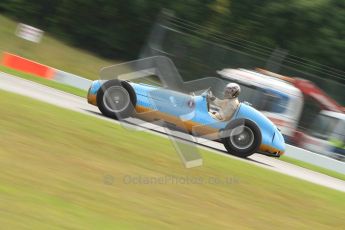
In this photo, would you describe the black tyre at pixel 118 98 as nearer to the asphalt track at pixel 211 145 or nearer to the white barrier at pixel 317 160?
the asphalt track at pixel 211 145

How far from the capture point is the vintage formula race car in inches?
490

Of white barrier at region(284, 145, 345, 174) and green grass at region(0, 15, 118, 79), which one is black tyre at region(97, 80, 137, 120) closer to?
white barrier at region(284, 145, 345, 174)

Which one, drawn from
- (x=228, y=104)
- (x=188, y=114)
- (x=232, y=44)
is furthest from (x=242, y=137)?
(x=232, y=44)

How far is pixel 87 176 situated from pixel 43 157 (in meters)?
0.62

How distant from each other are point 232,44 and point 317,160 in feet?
28.1

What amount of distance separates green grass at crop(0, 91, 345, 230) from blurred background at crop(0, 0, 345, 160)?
8.50 meters

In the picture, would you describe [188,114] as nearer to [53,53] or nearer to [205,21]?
[53,53]

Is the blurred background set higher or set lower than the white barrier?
higher

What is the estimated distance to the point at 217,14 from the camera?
3008 cm

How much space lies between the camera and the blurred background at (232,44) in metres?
19.7

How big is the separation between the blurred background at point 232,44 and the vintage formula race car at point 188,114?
6749 mm

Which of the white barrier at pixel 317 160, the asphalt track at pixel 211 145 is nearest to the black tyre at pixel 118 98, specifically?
the asphalt track at pixel 211 145

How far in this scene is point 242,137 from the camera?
40.7 feet

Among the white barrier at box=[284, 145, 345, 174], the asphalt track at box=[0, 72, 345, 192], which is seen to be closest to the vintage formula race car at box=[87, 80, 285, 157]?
the asphalt track at box=[0, 72, 345, 192]
